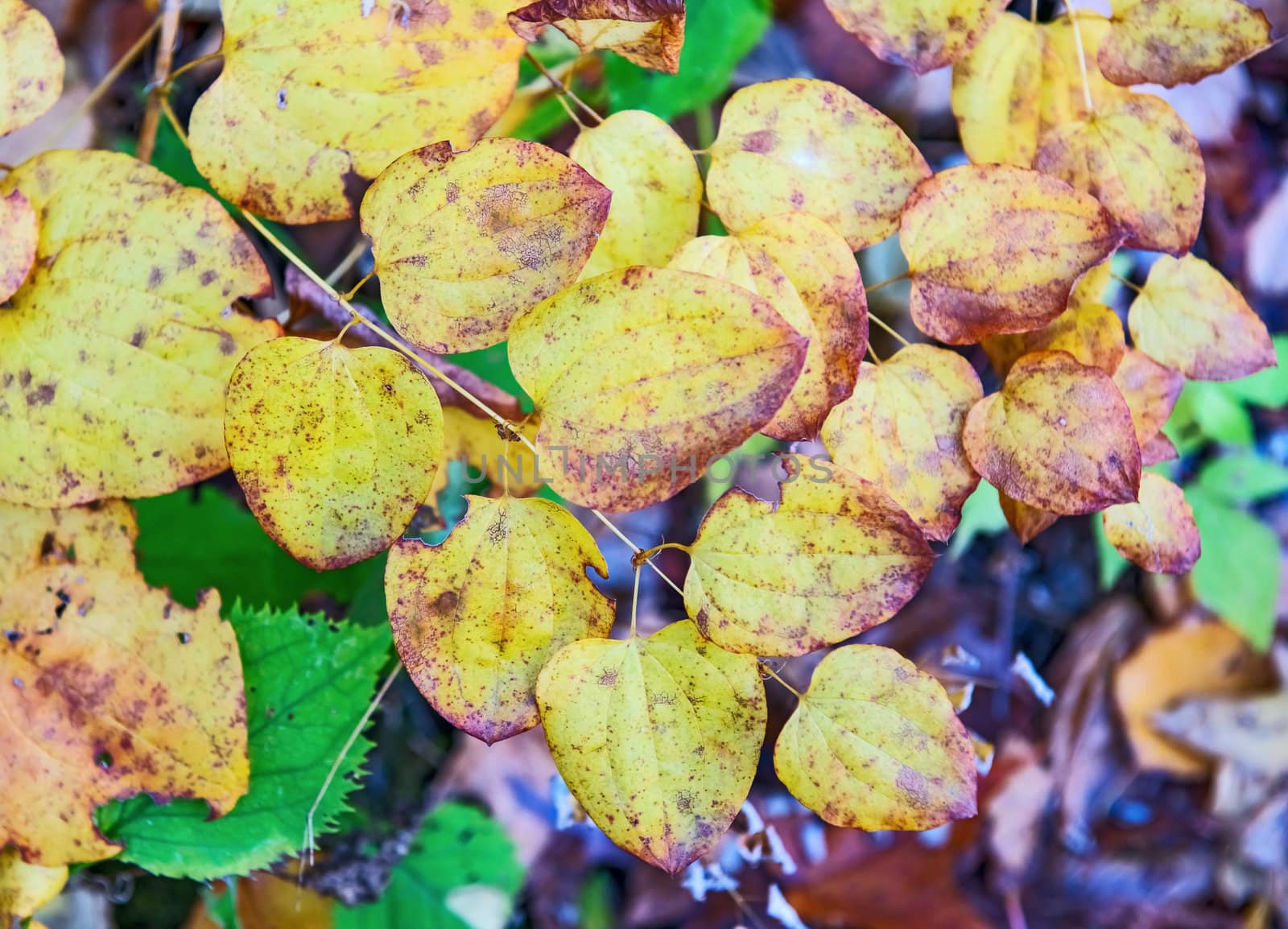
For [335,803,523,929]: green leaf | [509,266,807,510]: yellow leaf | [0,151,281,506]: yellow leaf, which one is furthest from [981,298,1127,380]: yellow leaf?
[335,803,523,929]: green leaf

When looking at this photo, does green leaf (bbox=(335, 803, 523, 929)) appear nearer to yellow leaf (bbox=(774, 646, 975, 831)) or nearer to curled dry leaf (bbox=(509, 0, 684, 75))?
yellow leaf (bbox=(774, 646, 975, 831))

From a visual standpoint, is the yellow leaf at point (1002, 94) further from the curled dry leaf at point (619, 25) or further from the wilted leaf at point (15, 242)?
the wilted leaf at point (15, 242)

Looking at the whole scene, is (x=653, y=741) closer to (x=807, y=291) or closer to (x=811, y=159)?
(x=807, y=291)

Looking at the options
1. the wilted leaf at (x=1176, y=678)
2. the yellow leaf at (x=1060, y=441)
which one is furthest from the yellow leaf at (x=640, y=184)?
the wilted leaf at (x=1176, y=678)

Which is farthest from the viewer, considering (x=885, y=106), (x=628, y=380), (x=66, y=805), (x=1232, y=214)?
(x=1232, y=214)

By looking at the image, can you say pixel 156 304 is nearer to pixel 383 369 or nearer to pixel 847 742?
pixel 383 369

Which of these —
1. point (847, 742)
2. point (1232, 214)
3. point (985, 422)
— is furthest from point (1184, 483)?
point (847, 742)
